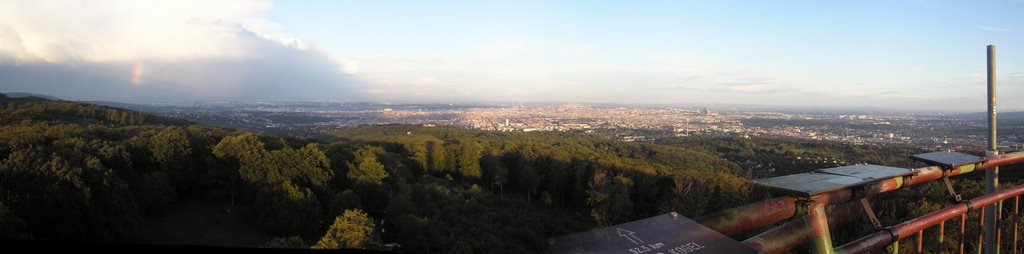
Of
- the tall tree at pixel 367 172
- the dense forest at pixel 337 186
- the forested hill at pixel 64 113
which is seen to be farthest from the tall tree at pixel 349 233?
the forested hill at pixel 64 113

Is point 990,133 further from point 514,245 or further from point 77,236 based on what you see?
point 77,236

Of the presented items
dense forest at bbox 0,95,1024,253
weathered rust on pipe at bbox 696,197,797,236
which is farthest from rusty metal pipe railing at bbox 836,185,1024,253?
dense forest at bbox 0,95,1024,253

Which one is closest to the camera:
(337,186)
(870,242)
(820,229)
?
(820,229)

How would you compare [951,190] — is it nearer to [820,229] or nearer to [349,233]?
[820,229]

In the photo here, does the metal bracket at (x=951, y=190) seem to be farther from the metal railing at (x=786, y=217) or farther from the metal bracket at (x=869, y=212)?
the metal bracket at (x=869, y=212)

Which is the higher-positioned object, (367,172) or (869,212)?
(869,212)

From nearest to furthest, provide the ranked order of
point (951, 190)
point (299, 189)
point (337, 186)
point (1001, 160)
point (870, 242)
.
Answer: point (870, 242) < point (951, 190) < point (1001, 160) < point (299, 189) < point (337, 186)

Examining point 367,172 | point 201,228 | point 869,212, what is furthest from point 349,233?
point 869,212
